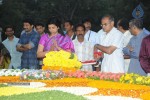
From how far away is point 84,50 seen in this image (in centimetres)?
1148

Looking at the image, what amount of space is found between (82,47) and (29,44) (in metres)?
1.56

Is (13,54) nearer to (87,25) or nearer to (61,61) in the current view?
(87,25)

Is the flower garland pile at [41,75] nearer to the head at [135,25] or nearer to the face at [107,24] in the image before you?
the face at [107,24]

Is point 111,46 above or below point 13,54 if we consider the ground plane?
above

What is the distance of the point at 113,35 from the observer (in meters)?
10.2

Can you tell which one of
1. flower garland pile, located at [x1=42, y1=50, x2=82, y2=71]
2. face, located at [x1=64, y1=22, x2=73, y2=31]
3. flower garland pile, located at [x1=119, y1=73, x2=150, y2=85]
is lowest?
flower garland pile, located at [x1=119, y1=73, x2=150, y2=85]

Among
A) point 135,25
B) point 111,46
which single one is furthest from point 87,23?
point 135,25

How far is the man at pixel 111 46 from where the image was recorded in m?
10.0

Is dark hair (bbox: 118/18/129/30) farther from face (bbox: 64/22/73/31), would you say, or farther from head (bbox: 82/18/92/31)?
face (bbox: 64/22/73/31)

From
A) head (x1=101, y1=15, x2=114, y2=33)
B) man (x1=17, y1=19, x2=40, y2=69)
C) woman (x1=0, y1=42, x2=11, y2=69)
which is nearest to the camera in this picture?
head (x1=101, y1=15, x2=114, y2=33)

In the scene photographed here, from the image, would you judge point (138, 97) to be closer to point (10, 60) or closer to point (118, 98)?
point (118, 98)

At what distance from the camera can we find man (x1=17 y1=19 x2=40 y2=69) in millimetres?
12172

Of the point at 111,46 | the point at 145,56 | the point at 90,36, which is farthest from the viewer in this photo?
the point at 90,36

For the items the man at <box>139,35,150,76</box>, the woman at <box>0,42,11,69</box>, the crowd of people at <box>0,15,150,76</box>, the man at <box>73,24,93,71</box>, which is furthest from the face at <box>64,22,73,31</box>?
the man at <box>139,35,150,76</box>
